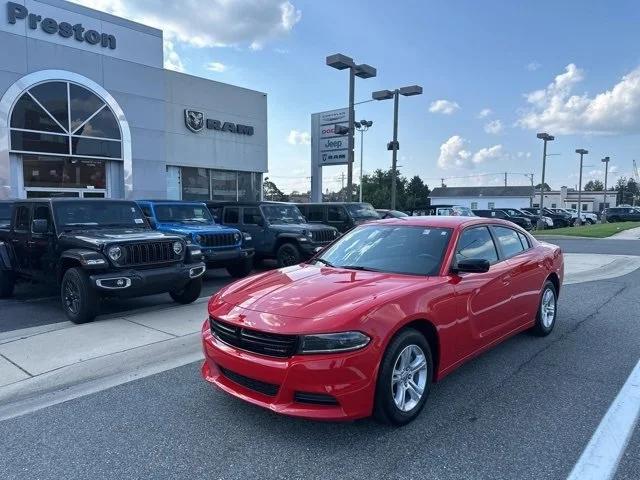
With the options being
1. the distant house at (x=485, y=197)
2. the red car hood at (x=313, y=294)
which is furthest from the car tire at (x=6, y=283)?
the distant house at (x=485, y=197)

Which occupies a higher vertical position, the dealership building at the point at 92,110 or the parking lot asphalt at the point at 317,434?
the dealership building at the point at 92,110

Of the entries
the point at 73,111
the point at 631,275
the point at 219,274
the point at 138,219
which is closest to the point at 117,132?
the point at 73,111

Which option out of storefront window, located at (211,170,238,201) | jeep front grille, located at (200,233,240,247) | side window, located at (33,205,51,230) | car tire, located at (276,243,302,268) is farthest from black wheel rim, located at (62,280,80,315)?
storefront window, located at (211,170,238,201)

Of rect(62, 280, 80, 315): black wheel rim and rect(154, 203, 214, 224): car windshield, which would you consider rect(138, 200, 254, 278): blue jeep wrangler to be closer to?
rect(154, 203, 214, 224): car windshield

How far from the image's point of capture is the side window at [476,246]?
455 cm

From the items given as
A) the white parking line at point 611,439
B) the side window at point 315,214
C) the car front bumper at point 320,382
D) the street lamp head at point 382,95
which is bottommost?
the white parking line at point 611,439

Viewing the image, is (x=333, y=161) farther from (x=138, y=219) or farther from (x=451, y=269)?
(x=451, y=269)

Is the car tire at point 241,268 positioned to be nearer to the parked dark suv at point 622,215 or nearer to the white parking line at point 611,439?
the white parking line at point 611,439

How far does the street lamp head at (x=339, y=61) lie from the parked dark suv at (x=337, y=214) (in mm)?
4748

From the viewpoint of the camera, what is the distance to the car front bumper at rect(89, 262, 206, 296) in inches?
252

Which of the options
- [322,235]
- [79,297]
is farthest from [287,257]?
[79,297]

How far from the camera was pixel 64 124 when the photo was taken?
17.4m

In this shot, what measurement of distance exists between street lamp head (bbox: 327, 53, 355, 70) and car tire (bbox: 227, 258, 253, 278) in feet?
28.8

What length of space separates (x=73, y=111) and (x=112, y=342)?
1474 centimetres
